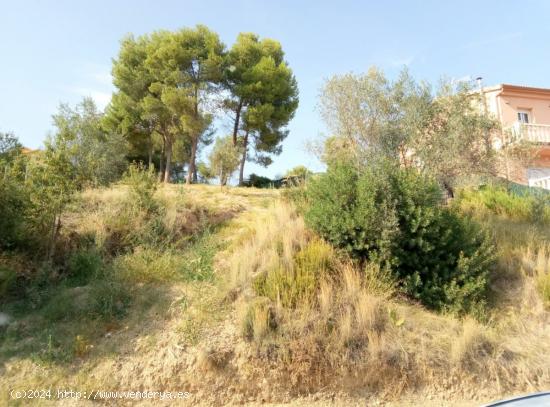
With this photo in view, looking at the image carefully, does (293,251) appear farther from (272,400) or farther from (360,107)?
(360,107)

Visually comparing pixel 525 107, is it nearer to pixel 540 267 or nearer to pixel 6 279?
pixel 540 267

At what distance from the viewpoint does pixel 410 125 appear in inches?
331

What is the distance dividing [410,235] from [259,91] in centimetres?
1432

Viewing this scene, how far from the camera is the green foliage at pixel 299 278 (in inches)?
201

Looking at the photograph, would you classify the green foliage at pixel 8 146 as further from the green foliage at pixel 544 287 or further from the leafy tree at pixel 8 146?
the green foliage at pixel 544 287

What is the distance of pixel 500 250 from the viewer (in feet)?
22.9

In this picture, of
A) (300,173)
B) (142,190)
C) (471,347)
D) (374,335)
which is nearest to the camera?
(374,335)

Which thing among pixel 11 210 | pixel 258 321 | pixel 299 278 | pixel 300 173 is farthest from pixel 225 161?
pixel 258 321

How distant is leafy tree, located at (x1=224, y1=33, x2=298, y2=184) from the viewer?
1838 centimetres

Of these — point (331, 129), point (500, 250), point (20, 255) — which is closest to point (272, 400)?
point (20, 255)

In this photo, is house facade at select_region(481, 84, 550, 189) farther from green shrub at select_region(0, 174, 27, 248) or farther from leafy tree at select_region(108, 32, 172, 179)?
green shrub at select_region(0, 174, 27, 248)

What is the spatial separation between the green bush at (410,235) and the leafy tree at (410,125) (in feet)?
6.87

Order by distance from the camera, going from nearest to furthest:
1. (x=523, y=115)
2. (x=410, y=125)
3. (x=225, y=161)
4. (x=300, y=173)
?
1. (x=410, y=125)
2. (x=300, y=173)
3. (x=225, y=161)
4. (x=523, y=115)

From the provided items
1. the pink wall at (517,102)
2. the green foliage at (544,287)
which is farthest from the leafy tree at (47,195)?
the pink wall at (517,102)
